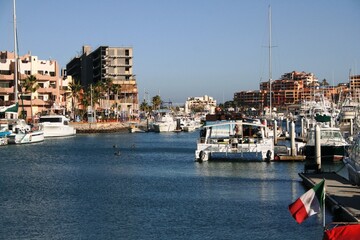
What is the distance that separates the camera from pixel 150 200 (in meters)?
42.8

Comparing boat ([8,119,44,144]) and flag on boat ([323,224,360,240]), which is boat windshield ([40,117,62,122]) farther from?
flag on boat ([323,224,360,240])

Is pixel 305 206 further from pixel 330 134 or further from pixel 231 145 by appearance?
pixel 330 134

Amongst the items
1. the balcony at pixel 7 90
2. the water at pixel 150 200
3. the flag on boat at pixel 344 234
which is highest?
the balcony at pixel 7 90

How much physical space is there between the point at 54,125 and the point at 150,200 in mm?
81929

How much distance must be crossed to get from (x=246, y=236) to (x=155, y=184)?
20.8 meters

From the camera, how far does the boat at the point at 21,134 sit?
4040 inches

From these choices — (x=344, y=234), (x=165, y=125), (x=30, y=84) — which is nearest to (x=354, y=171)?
(x=344, y=234)

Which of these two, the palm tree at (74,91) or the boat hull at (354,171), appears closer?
the boat hull at (354,171)

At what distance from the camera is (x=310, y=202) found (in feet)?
73.7

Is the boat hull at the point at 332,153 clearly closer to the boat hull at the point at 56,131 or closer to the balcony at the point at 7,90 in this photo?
the boat hull at the point at 56,131

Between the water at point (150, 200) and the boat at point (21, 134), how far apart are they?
29681mm

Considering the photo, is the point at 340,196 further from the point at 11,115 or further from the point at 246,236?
the point at 11,115

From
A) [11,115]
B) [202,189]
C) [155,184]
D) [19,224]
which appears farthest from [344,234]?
[11,115]

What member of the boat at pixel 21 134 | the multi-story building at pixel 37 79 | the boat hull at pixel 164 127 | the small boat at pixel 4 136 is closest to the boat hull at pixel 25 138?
the boat at pixel 21 134
